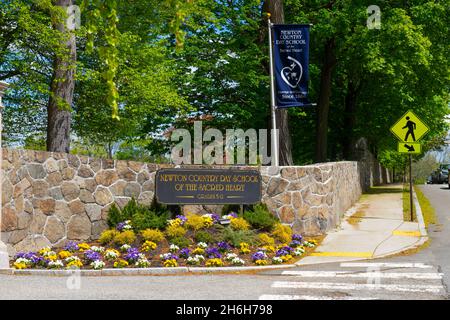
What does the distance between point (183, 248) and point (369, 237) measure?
18.8 ft

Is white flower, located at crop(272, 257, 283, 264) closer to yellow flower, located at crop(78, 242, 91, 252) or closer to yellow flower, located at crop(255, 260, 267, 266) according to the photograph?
yellow flower, located at crop(255, 260, 267, 266)

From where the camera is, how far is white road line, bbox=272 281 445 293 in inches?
375

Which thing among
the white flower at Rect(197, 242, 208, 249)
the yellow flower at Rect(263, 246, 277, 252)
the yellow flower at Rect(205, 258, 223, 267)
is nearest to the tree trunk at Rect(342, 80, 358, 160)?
the yellow flower at Rect(263, 246, 277, 252)

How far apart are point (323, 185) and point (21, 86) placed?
12.9m

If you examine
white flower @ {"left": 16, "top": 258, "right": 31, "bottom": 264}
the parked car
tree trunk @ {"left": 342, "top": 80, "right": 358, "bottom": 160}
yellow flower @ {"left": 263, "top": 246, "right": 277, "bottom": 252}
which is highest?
tree trunk @ {"left": 342, "top": 80, "right": 358, "bottom": 160}

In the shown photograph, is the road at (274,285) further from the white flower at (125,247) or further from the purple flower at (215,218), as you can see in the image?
the purple flower at (215,218)

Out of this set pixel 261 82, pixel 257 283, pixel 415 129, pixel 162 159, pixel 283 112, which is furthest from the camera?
pixel 162 159

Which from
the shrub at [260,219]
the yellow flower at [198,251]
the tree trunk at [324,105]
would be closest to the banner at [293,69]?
the shrub at [260,219]

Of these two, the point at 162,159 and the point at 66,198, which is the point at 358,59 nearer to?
the point at 162,159

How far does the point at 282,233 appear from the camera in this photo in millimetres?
14797

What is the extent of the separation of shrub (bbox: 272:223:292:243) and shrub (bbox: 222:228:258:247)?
2.47ft

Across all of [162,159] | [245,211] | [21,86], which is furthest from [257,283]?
[162,159]

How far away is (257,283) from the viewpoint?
33.7 ft

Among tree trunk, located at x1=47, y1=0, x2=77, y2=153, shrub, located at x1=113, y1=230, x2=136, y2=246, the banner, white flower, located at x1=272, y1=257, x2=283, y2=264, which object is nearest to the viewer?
white flower, located at x1=272, y1=257, x2=283, y2=264
